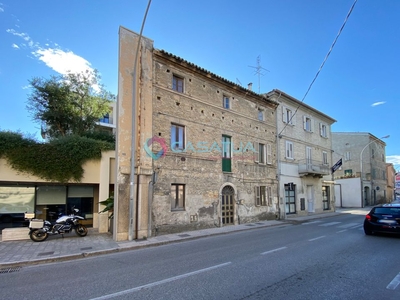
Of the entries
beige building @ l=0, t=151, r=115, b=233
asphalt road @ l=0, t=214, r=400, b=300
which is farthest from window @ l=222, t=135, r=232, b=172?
asphalt road @ l=0, t=214, r=400, b=300

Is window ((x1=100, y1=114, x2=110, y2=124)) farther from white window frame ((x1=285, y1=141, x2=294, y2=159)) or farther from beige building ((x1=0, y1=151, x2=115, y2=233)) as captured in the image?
white window frame ((x1=285, y1=141, x2=294, y2=159))

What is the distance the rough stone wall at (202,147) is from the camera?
41.2 feet

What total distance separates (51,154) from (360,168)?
37770mm

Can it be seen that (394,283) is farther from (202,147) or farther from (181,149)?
(202,147)

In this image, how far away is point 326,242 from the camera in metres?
9.23

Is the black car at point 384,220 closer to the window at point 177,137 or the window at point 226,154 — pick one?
the window at point 226,154

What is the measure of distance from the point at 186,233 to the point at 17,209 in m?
8.94

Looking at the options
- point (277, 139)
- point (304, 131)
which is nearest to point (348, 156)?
point (304, 131)

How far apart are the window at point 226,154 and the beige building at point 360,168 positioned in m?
25.0

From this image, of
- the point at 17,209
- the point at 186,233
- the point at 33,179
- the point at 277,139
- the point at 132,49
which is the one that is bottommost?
the point at 186,233

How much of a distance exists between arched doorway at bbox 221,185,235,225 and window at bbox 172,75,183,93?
21.0 ft

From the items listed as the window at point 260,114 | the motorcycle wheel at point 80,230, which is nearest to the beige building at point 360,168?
the window at point 260,114

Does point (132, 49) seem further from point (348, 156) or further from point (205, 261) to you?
point (348, 156)

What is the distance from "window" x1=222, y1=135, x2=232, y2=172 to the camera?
15.5 m
